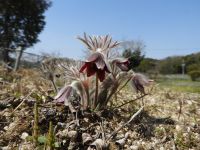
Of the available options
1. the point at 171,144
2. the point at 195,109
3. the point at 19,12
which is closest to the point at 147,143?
the point at 171,144

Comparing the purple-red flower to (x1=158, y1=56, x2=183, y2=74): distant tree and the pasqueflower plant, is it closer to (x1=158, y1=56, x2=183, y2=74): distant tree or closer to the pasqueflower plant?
the pasqueflower plant

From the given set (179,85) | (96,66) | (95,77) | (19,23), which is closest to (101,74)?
(96,66)

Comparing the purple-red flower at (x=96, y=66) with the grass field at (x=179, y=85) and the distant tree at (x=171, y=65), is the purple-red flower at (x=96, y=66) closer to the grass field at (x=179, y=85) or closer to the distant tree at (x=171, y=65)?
the grass field at (x=179, y=85)

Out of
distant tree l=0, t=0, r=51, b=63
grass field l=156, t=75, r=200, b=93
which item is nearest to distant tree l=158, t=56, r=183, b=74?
distant tree l=0, t=0, r=51, b=63

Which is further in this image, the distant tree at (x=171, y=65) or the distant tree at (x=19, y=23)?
the distant tree at (x=171, y=65)

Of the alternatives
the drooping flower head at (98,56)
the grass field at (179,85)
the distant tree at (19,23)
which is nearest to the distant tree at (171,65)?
the distant tree at (19,23)

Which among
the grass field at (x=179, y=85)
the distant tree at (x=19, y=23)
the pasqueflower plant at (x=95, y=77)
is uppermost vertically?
the distant tree at (x=19, y=23)

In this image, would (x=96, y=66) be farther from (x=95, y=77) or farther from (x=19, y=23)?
(x=19, y=23)
